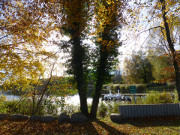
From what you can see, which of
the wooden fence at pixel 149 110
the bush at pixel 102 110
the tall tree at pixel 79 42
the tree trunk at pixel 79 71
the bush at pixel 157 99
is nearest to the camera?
the wooden fence at pixel 149 110

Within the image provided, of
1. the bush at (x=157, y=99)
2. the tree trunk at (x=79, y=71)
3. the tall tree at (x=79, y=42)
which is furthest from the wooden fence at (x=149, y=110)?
the tall tree at (x=79, y=42)

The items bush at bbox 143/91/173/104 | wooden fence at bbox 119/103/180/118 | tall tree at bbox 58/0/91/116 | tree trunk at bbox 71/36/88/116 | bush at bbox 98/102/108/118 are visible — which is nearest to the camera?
wooden fence at bbox 119/103/180/118

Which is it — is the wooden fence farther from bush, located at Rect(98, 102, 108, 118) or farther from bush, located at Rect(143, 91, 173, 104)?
bush, located at Rect(98, 102, 108, 118)

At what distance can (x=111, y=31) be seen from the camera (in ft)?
24.3

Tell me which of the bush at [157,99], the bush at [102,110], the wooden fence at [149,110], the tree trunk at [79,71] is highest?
the tree trunk at [79,71]

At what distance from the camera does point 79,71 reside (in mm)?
7109

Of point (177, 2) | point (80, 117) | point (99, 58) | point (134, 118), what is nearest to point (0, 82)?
point (80, 117)

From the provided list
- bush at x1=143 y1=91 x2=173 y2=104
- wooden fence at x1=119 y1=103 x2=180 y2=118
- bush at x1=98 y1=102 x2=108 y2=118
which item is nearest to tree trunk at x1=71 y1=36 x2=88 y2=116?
bush at x1=98 y1=102 x2=108 y2=118

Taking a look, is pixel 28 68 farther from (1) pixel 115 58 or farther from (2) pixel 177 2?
(2) pixel 177 2

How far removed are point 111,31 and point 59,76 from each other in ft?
13.6

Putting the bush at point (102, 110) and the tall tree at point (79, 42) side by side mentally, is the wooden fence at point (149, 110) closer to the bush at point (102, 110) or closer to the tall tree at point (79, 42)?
the bush at point (102, 110)

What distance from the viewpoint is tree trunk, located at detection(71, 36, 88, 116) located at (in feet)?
22.9

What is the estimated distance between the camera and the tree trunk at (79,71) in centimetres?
699

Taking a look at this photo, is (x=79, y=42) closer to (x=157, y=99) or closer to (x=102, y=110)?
(x=102, y=110)
